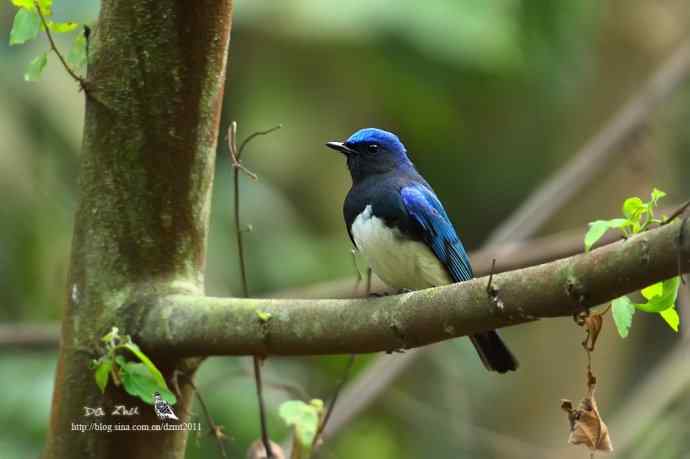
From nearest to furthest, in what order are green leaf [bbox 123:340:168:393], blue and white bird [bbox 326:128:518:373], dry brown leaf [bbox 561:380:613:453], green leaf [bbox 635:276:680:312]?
1. green leaf [bbox 635:276:680:312]
2. dry brown leaf [bbox 561:380:613:453]
3. green leaf [bbox 123:340:168:393]
4. blue and white bird [bbox 326:128:518:373]

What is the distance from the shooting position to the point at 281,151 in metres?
9.29

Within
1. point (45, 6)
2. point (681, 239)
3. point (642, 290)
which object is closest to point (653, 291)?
point (642, 290)

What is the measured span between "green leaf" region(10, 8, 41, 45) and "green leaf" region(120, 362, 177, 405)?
2.91 feet

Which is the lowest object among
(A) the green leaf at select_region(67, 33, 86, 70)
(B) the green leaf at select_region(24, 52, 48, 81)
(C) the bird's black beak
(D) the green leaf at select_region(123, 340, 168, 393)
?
(D) the green leaf at select_region(123, 340, 168, 393)

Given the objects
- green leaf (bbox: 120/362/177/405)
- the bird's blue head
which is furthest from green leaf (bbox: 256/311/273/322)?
the bird's blue head

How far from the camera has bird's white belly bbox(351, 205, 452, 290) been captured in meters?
3.96

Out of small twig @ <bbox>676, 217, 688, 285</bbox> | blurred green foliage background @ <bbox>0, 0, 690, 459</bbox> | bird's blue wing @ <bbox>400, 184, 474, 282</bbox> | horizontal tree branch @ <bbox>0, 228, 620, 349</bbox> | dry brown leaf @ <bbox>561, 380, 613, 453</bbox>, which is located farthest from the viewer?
blurred green foliage background @ <bbox>0, 0, 690, 459</bbox>

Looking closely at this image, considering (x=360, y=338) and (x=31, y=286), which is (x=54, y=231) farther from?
(x=360, y=338)

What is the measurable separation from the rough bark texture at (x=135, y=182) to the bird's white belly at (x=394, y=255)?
841 mm

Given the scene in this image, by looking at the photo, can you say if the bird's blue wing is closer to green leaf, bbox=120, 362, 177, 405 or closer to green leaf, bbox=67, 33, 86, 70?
green leaf, bbox=67, 33, 86, 70

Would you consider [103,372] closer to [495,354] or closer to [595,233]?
[595,233]

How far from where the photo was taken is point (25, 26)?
3.03 metres

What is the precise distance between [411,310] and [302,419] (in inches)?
22.0

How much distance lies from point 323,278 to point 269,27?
193 centimetres
